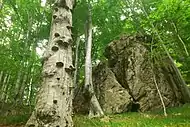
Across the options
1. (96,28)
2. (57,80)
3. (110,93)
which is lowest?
(57,80)

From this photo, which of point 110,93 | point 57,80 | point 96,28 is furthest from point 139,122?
point 96,28

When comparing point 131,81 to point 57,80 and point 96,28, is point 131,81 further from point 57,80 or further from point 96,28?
point 57,80

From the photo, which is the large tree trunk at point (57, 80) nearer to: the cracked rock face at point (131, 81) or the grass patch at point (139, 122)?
the grass patch at point (139, 122)

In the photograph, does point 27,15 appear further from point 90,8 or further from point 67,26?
point 67,26

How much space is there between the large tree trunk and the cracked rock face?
12722mm

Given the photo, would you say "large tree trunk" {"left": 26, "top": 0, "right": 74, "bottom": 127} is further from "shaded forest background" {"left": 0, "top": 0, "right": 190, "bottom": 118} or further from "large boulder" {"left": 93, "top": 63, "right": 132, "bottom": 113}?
"large boulder" {"left": 93, "top": 63, "right": 132, "bottom": 113}

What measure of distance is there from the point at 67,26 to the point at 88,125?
6.81 metres

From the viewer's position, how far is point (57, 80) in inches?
146

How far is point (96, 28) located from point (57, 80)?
2277 cm

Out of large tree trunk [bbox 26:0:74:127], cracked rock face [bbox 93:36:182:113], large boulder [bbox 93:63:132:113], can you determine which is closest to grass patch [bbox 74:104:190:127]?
cracked rock face [bbox 93:36:182:113]

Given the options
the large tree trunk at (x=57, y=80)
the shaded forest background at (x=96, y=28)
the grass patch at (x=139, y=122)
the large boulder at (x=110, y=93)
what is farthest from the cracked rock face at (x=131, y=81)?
the large tree trunk at (x=57, y=80)

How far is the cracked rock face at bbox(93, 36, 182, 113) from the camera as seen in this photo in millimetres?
17156

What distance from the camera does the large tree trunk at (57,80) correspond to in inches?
132

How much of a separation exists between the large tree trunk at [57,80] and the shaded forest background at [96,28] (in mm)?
8454
